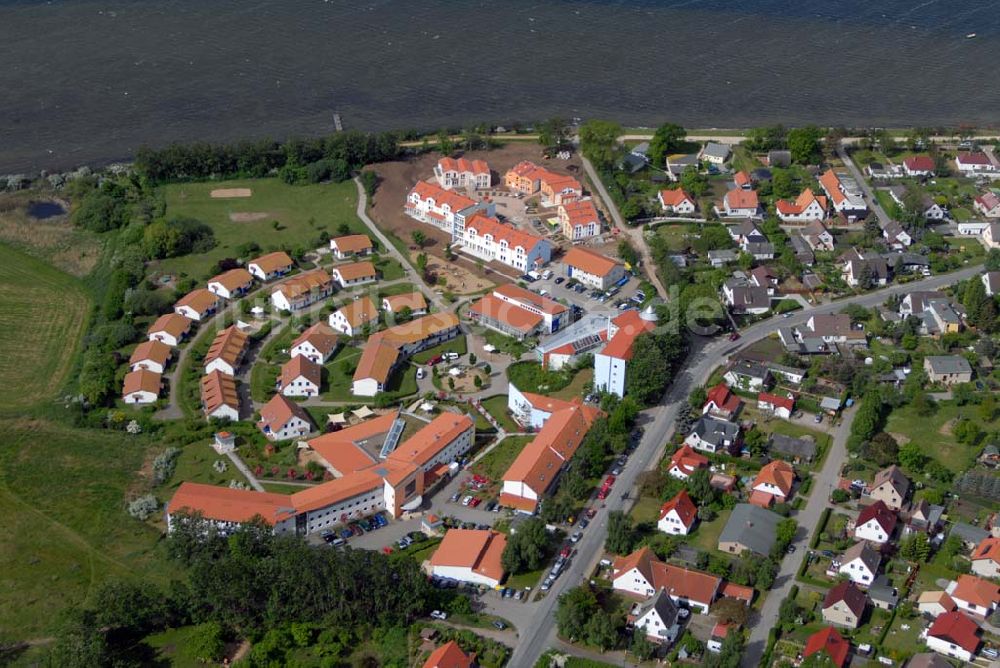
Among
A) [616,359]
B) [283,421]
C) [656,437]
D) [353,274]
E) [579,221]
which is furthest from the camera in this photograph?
[579,221]

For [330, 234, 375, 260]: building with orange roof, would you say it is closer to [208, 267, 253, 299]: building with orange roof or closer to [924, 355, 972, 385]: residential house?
[208, 267, 253, 299]: building with orange roof

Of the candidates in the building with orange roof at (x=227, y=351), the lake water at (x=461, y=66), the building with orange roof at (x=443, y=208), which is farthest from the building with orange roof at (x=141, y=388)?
the lake water at (x=461, y=66)

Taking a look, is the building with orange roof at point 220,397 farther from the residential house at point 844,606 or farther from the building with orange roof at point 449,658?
the residential house at point 844,606

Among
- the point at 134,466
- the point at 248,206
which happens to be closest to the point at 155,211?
the point at 248,206

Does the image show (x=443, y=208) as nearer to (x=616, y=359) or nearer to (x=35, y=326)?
(x=616, y=359)

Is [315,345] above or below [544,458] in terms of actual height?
above

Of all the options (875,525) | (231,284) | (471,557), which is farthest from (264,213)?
(875,525)

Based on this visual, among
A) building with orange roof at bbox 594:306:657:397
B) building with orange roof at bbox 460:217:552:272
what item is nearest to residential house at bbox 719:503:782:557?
building with orange roof at bbox 594:306:657:397
